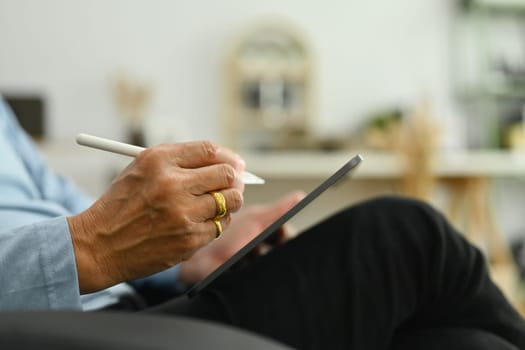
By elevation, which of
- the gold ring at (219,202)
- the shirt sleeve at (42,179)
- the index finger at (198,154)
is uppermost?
the index finger at (198,154)

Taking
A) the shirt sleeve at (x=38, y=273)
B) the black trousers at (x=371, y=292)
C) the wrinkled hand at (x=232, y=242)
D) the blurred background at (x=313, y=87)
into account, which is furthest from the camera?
the blurred background at (x=313, y=87)

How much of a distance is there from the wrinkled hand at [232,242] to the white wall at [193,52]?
227 cm

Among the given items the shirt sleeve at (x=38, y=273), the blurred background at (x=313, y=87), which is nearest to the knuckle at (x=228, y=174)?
the shirt sleeve at (x=38, y=273)

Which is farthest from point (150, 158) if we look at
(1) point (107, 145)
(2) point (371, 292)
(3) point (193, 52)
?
(3) point (193, 52)

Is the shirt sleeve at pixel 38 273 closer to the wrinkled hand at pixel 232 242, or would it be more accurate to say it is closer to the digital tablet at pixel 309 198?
the digital tablet at pixel 309 198

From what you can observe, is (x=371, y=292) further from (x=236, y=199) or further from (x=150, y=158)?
(x=150, y=158)

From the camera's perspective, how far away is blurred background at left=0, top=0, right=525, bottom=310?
3178 mm

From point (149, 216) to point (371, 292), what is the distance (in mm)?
330

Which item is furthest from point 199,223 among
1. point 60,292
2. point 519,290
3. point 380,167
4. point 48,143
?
point 519,290

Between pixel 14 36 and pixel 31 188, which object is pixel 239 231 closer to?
pixel 31 188

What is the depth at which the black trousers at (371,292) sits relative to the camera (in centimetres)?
82

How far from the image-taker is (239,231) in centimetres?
113

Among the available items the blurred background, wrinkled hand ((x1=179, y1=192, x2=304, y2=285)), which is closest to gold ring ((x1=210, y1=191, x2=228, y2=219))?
wrinkled hand ((x1=179, y1=192, x2=304, y2=285))

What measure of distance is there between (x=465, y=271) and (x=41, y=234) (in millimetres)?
527
